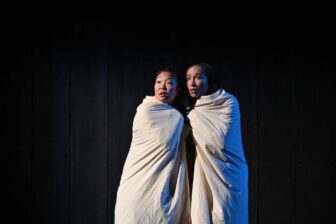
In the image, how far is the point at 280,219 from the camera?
89.5 inches

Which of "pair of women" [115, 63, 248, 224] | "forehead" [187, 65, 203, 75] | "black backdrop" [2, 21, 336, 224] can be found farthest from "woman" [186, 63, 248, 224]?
"black backdrop" [2, 21, 336, 224]

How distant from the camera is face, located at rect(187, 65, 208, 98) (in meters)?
1.49

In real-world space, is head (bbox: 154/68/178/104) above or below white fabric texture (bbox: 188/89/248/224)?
above

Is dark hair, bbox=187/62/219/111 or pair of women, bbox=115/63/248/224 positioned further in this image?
dark hair, bbox=187/62/219/111

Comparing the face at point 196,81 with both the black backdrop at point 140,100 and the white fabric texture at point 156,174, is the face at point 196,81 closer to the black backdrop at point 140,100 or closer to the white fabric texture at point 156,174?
the white fabric texture at point 156,174

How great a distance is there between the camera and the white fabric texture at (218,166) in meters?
1.35

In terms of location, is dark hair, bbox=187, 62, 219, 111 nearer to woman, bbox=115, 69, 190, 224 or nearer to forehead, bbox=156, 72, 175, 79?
forehead, bbox=156, 72, 175, 79

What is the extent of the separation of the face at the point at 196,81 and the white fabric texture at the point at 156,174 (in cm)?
13

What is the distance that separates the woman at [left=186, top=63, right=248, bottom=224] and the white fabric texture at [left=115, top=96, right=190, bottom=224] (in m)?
0.06

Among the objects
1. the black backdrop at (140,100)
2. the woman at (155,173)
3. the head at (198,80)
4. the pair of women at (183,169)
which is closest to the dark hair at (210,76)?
the head at (198,80)

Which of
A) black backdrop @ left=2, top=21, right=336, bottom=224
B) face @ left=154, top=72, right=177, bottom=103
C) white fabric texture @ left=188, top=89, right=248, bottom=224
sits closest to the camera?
white fabric texture @ left=188, top=89, right=248, bottom=224

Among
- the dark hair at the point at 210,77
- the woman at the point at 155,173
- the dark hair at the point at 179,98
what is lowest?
the woman at the point at 155,173

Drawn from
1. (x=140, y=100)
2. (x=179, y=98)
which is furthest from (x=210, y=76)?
(x=140, y=100)

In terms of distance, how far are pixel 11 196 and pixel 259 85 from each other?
154cm
